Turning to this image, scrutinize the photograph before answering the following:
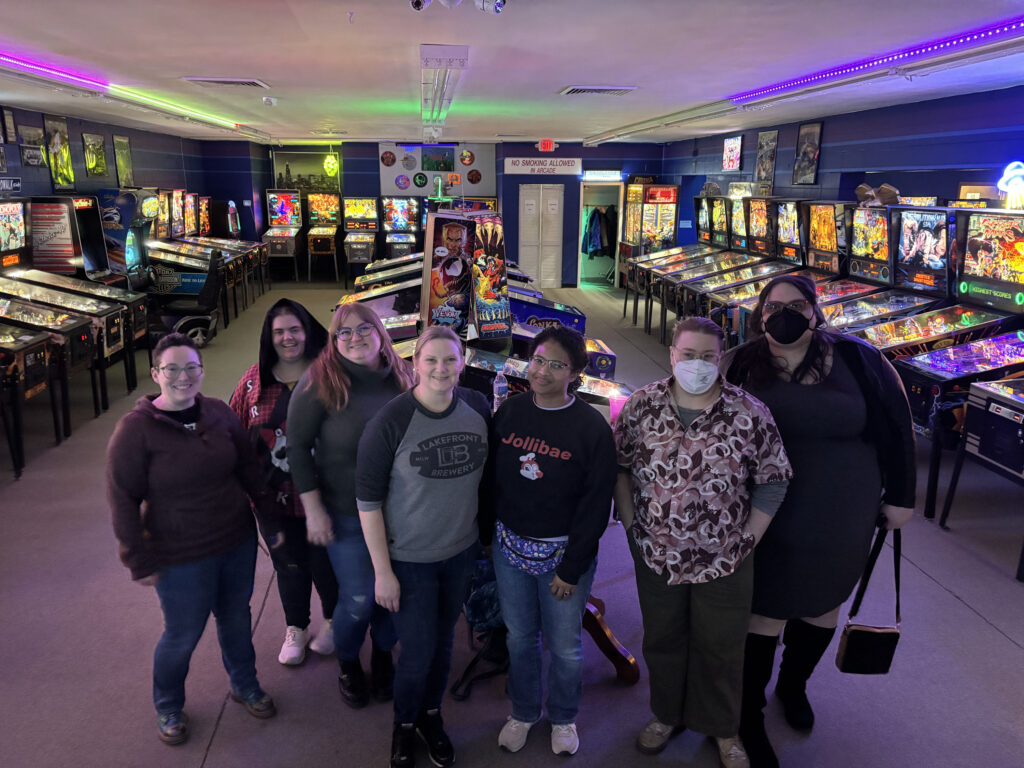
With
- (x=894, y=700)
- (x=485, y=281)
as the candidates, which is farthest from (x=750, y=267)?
(x=894, y=700)

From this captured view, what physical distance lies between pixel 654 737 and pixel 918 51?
12.6 ft

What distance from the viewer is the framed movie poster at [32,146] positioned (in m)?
6.84

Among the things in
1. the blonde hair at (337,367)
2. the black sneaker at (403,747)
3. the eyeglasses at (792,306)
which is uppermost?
the eyeglasses at (792,306)

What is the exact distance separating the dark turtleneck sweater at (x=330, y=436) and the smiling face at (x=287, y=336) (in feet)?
0.84

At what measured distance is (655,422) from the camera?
6.43 feet

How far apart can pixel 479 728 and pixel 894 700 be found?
1.54 meters

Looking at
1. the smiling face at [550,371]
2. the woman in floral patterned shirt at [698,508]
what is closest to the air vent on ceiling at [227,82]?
the smiling face at [550,371]

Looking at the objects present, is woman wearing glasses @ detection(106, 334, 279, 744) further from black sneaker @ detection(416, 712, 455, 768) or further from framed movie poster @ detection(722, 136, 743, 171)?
framed movie poster @ detection(722, 136, 743, 171)

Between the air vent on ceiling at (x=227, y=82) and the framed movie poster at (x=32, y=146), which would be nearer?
the air vent on ceiling at (x=227, y=82)

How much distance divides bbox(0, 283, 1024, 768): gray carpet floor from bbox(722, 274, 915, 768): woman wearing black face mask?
2.22ft

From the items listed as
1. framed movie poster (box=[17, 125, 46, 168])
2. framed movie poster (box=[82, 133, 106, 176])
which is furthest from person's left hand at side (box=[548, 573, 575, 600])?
framed movie poster (box=[82, 133, 106, 176])

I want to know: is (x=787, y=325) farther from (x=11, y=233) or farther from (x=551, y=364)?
(x=11, y=233)

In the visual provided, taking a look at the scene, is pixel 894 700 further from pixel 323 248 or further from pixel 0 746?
pixel 323 248

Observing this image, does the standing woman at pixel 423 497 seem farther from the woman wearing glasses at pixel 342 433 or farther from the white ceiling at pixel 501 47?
the white ceiling at pixel 501 47
